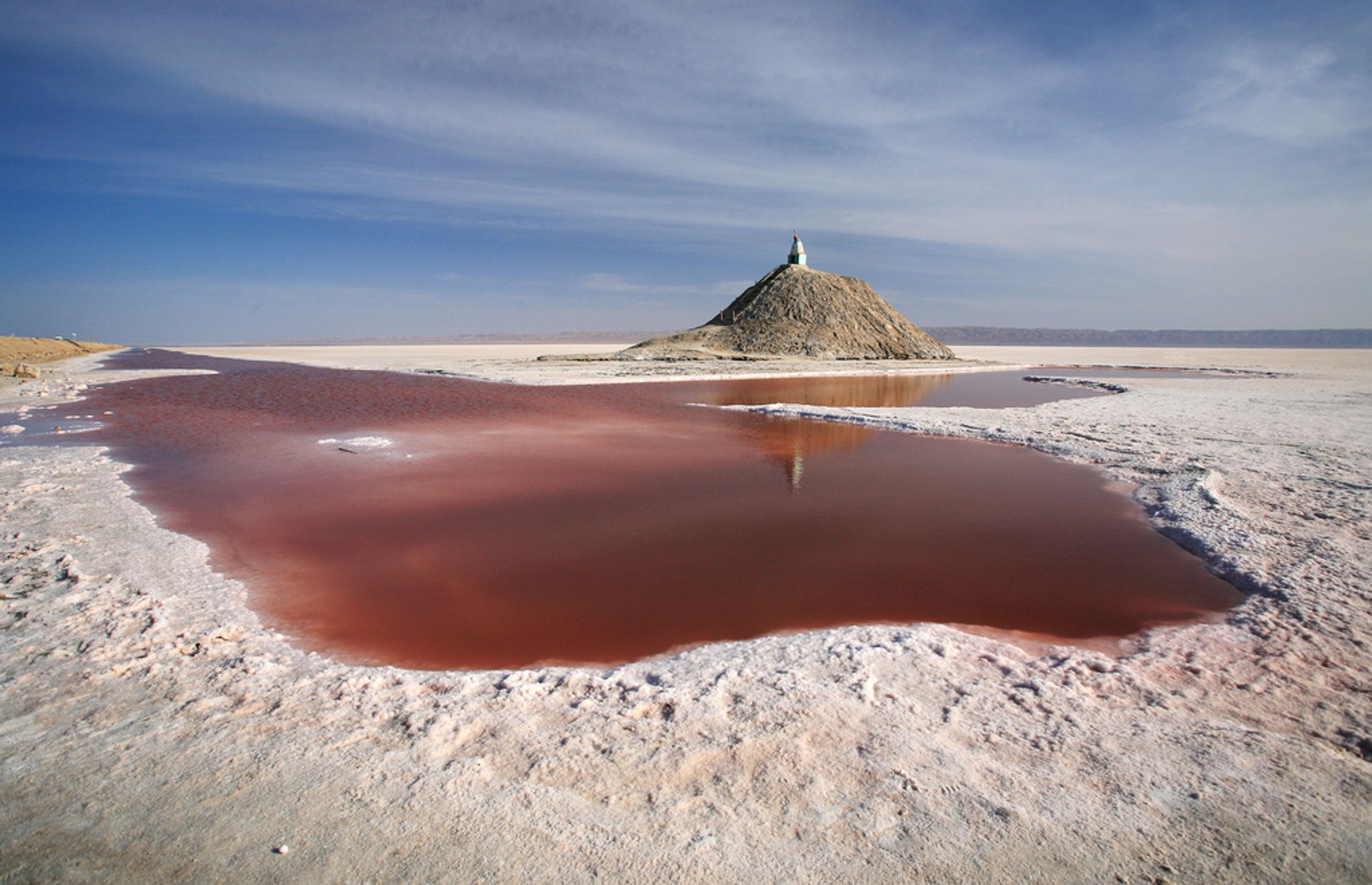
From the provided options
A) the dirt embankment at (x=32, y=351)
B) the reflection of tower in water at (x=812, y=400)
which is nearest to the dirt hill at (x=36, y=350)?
the dirt embankment at (x=32, y=351)

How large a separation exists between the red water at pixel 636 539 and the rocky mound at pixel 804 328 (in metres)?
38.7

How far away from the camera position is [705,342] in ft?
193

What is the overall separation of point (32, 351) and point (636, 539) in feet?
205

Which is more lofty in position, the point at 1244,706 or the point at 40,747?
the point at 40,747

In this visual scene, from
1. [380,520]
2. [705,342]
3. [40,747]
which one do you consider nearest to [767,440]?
[380,520]

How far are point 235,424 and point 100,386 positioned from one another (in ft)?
51.6

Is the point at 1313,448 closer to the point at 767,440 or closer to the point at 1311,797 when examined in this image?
the point at 767,440

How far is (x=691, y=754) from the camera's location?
367 cm

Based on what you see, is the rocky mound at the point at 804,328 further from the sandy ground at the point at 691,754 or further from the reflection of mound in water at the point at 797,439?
the sandy ground at the point at 691,754

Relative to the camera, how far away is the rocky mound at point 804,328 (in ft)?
185

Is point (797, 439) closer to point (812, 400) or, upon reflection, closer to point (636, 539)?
point (636, 539)

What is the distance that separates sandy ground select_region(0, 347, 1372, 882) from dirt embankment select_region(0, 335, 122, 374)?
3720 centimetres

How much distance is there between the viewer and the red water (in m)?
5.59

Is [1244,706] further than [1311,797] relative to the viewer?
Yes
